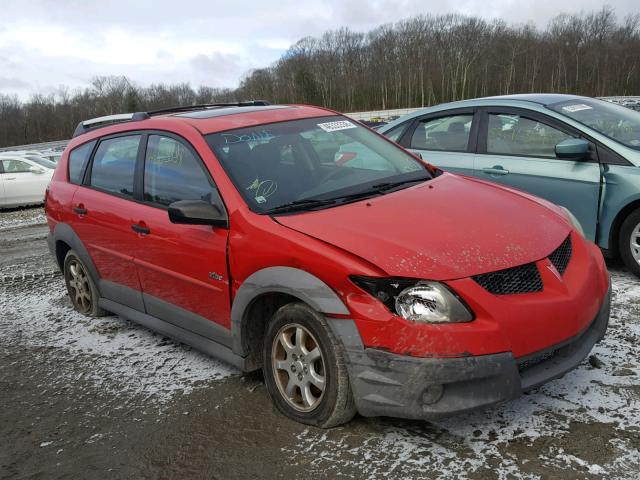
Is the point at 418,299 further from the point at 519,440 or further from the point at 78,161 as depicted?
the point at 78,161

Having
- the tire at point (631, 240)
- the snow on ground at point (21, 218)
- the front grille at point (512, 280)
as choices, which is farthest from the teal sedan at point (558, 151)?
the snow on ground at point (21, 218)

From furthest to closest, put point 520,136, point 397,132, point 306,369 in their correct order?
point 397,132 → point 520,136 → point 306,369

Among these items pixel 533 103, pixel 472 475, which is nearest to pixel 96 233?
pixel 472 475

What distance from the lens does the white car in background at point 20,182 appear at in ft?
48.6

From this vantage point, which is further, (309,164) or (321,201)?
(309,164)

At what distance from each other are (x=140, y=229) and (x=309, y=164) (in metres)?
1.25

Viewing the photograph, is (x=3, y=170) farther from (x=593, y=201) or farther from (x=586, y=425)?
(x=586, y=425)

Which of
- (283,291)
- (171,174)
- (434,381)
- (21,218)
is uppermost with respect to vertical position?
(171,174)

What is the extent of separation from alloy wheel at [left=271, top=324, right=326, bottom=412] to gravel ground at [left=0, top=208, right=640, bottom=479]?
0.55ft

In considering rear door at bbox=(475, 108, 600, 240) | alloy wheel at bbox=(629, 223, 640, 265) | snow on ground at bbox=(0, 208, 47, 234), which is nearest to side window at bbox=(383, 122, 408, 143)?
rear door at bbox=(475, 108, 600, 240)

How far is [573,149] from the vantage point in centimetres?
514

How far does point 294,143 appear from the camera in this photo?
12.9 ft

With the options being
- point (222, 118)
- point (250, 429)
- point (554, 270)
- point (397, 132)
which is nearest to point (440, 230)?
point (554, 270)

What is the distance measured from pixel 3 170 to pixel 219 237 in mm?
13732
